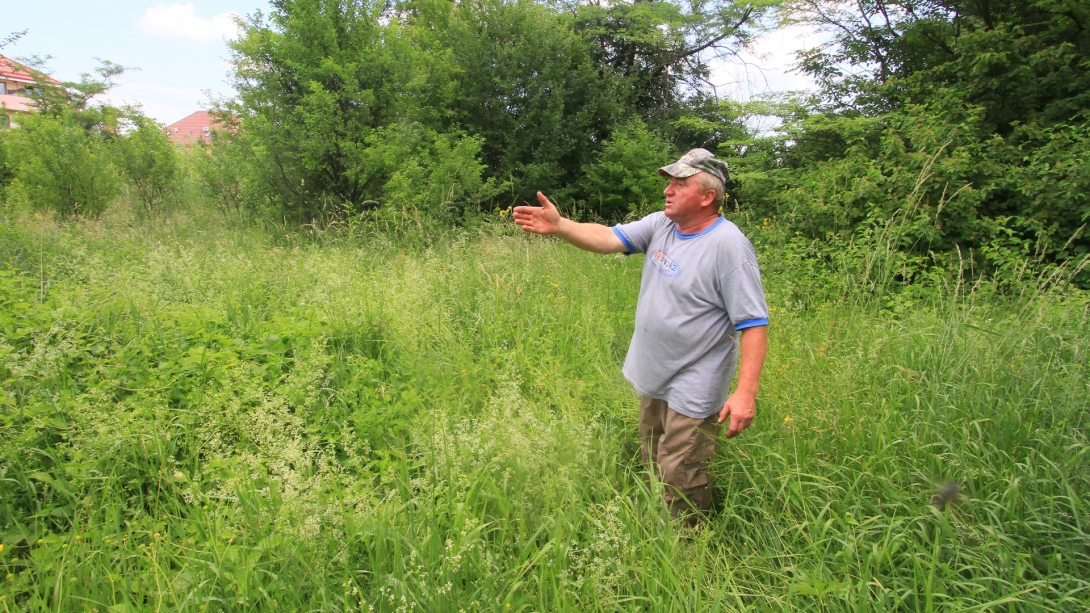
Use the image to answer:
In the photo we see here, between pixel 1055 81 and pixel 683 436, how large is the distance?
717 cm

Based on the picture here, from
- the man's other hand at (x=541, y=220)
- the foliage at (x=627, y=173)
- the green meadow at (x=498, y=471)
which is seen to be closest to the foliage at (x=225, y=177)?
the green meadow at (x=498, y=471)

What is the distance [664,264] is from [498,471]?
1138mm

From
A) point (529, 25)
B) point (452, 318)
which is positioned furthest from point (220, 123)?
point (452, 318)

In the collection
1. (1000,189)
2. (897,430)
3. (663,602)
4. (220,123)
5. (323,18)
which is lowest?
(663,602)

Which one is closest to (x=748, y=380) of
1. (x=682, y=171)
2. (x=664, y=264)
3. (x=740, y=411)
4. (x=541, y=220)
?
(x=740, y=411)

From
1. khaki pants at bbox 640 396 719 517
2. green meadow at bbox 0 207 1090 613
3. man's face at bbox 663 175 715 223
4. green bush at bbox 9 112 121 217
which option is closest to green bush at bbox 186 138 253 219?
green bush at bbox 9 112 121 217

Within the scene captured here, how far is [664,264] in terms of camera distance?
253cm

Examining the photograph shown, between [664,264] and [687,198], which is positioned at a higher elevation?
[687,198]

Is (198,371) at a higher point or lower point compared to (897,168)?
lower

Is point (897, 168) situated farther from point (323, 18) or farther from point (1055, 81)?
point (323, 18)

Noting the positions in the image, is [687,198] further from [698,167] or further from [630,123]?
[630,123]

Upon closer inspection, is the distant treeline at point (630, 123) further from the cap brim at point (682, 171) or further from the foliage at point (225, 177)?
the cap brim at point (682, 171)

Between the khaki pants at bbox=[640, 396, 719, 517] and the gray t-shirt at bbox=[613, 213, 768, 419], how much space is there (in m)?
0.07

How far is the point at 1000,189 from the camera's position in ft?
20.1
